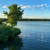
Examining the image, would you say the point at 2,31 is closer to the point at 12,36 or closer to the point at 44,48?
the point at 12,36

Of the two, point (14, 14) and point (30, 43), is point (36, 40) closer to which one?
point (30, 43)

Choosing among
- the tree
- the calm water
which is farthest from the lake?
the tree

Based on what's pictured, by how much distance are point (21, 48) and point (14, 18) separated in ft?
94.8

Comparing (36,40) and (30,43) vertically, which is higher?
(30,43)

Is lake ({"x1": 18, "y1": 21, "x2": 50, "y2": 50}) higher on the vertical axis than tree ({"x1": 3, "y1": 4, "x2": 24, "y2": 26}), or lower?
lower

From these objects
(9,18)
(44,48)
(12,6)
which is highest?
(12,6)

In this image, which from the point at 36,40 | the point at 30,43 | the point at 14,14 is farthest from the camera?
the point at 14,14

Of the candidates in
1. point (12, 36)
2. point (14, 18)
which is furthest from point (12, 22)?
point (12, 36)

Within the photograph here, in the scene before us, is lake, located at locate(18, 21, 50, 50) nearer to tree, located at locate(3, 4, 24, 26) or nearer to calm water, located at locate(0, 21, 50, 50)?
calm water, located at locate(0, 21, 50, 50)

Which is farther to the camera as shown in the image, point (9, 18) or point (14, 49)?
point (9, 18)

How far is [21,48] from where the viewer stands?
3531cm

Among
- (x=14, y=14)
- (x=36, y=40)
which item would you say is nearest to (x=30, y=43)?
(x=36, y=40)

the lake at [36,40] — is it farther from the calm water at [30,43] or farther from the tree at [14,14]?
the tree at [14,14]

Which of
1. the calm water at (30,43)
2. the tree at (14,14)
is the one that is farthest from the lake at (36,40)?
the tree at (14,14)
